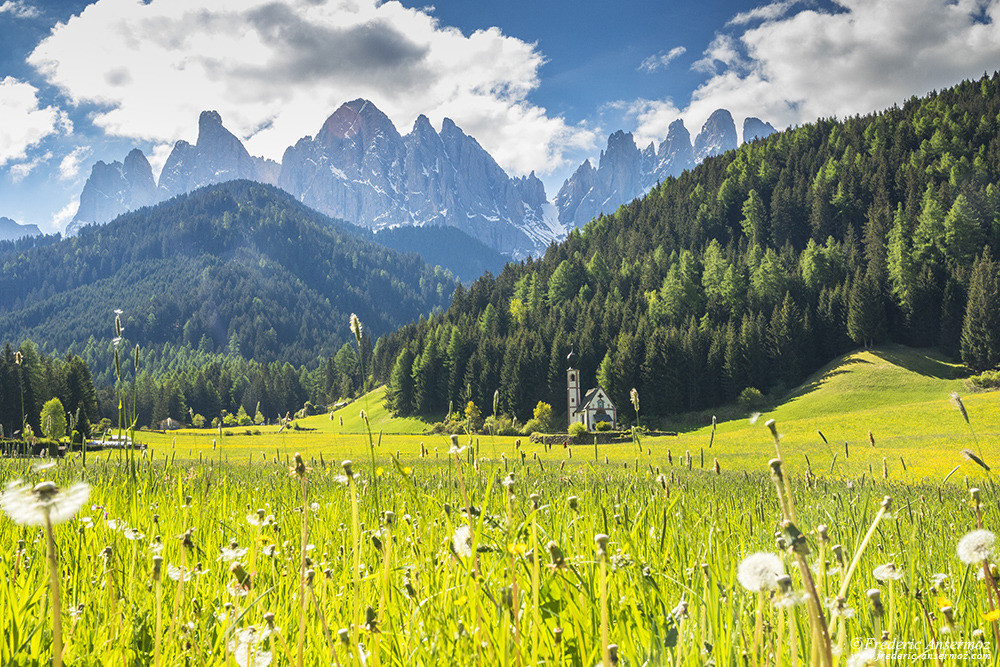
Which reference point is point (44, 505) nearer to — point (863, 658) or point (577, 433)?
point (863, 658)

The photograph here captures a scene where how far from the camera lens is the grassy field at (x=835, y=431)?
94.2 ft

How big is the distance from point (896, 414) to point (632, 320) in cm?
4437

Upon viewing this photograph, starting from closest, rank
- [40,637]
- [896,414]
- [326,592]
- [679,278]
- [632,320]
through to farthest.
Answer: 1. [40,637]
2. [326,592]
3. [896,414]
4. [632,320]
5. [679,278]

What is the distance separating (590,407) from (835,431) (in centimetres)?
3045

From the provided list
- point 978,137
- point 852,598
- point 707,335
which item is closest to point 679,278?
point 707,335

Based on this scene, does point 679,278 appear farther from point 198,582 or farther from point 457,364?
point 198,582

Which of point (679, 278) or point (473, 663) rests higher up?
point (679, 278)

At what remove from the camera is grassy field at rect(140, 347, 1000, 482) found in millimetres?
28703

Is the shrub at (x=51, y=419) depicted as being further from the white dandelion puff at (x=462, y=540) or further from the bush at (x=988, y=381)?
the bush at (x=988, y=381)

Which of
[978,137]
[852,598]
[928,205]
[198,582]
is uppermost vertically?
[978,137]

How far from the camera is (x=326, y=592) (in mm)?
2406

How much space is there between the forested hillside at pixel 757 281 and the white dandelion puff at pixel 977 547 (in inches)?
2986

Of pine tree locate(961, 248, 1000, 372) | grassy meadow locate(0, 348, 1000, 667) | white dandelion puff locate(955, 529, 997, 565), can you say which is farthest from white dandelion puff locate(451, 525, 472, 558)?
pine tree locate(961, 248, 1000, 372)

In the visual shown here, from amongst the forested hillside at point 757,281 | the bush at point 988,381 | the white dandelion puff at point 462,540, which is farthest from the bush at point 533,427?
the white dandelion puff at point 462,540
